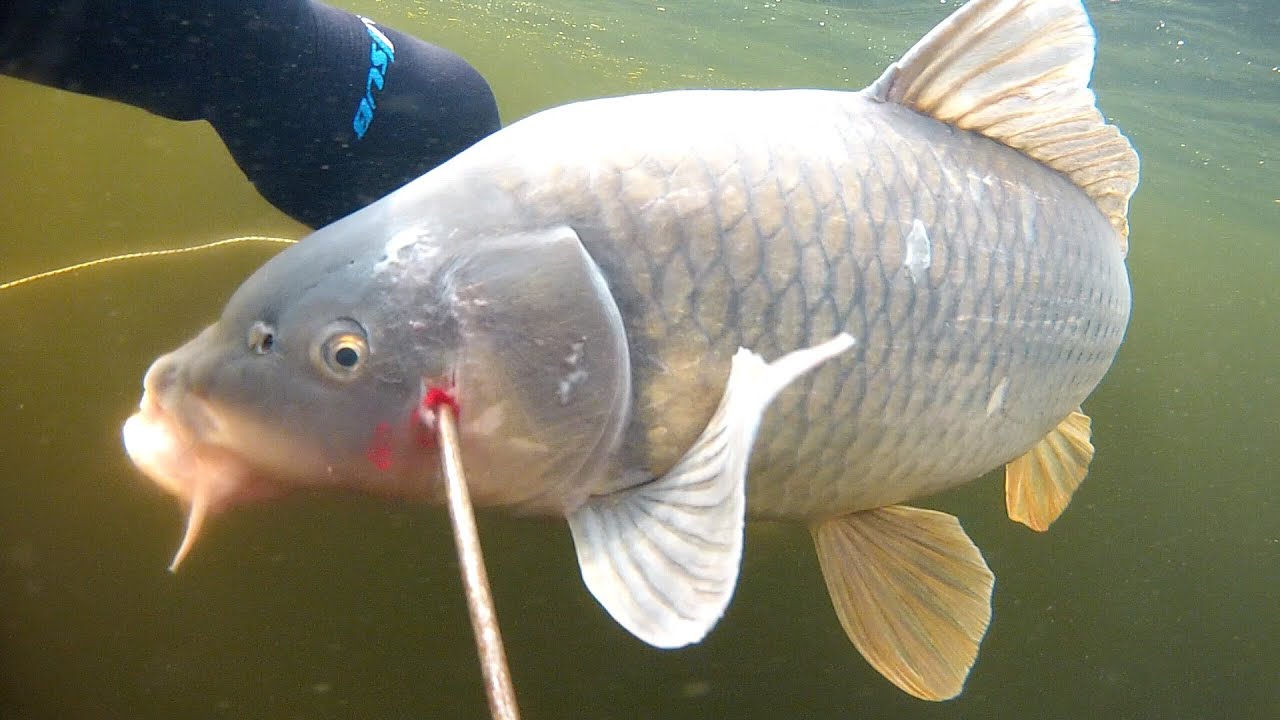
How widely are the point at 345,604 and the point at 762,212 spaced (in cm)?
165

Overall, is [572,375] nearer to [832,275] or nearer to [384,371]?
[384,371]

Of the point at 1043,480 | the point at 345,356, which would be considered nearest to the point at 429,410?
the point at 345,356

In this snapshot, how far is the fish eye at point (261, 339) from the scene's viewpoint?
1.31 metres

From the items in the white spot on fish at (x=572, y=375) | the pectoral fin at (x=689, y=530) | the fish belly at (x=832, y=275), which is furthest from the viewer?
the fish belly at (x=832, y=275)

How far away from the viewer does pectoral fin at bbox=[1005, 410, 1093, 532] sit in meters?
2.81

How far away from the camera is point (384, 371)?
1.31 metres

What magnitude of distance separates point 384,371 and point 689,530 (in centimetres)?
59

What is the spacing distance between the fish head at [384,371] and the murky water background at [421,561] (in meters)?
0.19

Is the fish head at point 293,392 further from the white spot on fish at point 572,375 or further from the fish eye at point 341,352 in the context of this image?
the white spot on fish at point 572,375

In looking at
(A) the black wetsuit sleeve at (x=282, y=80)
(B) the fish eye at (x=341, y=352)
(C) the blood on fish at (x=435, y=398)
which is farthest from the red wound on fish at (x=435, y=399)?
(A) the black wetsuit sleeve at (x=282, y=80)

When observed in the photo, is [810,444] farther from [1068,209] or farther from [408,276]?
[1068,209]

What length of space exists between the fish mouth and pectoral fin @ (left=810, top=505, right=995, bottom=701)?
4.81 feet

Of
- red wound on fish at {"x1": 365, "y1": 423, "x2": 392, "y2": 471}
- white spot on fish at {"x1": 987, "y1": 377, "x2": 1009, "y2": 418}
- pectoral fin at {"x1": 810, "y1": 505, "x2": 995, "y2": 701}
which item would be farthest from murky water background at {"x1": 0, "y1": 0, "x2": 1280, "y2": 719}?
white spot on fish at {"x1": 987, "y1": 377, "x2": 1009, "y2": 418}

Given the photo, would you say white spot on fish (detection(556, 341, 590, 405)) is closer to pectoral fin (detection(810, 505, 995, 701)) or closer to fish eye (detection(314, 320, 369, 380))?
fish eye (detection(314, 320, 369, 380))
